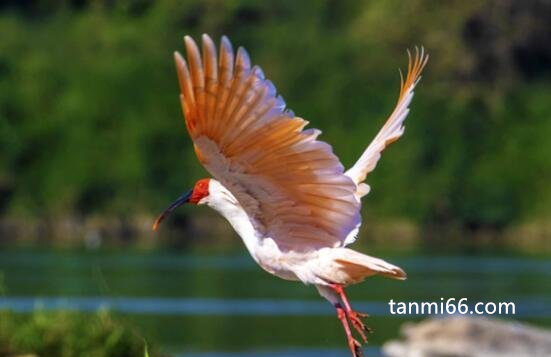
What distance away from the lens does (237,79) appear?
764 centimetres

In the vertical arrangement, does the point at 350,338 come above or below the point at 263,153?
below

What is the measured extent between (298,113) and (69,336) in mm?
39870

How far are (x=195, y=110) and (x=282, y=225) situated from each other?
2.97ft

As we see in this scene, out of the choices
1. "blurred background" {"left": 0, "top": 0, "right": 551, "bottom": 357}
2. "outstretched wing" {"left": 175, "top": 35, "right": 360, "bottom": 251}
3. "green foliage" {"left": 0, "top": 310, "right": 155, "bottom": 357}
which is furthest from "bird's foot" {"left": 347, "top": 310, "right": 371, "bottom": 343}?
"blurred background" {"left": 0, "top": 0, "right": 551, "bottom": 357}

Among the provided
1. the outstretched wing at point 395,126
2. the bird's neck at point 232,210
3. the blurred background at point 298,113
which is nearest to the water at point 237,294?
the blurred background at point 298,113

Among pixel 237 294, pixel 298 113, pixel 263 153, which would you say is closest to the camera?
pixel 263 153

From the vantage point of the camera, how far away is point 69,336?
11930 millimetres

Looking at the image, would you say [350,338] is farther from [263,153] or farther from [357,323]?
[263,153]

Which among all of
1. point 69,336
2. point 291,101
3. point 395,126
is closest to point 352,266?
point 395,126

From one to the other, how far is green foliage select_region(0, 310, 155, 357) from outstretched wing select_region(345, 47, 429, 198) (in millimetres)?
2739

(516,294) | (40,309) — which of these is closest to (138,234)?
(516,294)

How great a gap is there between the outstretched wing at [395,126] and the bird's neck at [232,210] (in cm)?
53

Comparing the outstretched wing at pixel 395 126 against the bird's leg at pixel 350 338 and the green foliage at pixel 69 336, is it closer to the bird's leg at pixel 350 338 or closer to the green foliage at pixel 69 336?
the bird's leg at pixel 350 338

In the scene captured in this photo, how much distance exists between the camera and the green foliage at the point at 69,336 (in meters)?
11.7
